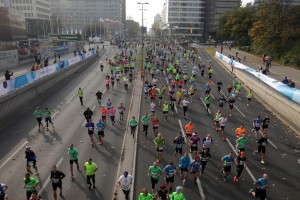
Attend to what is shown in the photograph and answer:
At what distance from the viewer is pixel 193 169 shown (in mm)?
12789

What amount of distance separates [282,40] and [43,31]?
102 metres

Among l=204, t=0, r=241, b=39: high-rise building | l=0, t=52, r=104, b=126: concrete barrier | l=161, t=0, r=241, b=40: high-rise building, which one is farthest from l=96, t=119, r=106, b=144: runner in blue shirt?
l=161, t=0, r=241, b=40: high-rise building

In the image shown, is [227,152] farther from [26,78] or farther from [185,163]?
[26,78]

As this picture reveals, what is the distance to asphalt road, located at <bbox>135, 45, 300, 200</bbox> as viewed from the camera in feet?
41.5

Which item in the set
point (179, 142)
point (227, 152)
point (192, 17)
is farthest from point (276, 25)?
point (192, 17)

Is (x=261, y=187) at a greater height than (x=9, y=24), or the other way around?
(x=9, y=24)

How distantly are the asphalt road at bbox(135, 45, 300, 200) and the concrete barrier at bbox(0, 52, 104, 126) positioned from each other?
996 centimetres

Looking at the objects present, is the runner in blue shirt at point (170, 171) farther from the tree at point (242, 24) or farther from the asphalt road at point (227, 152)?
the tree at point (242, 24)

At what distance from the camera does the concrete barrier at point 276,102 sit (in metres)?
21.6

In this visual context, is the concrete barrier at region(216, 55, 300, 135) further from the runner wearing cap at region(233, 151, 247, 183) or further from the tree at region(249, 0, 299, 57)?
the tree at region(249, 0, 299, 57)

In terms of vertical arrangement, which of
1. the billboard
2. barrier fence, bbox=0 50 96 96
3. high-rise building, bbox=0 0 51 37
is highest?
high-rise building, bbox=0 0 51 37

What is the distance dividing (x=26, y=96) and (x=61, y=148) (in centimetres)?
1087

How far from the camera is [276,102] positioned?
84.2ft

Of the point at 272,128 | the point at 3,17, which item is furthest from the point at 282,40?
the point at 3,17
